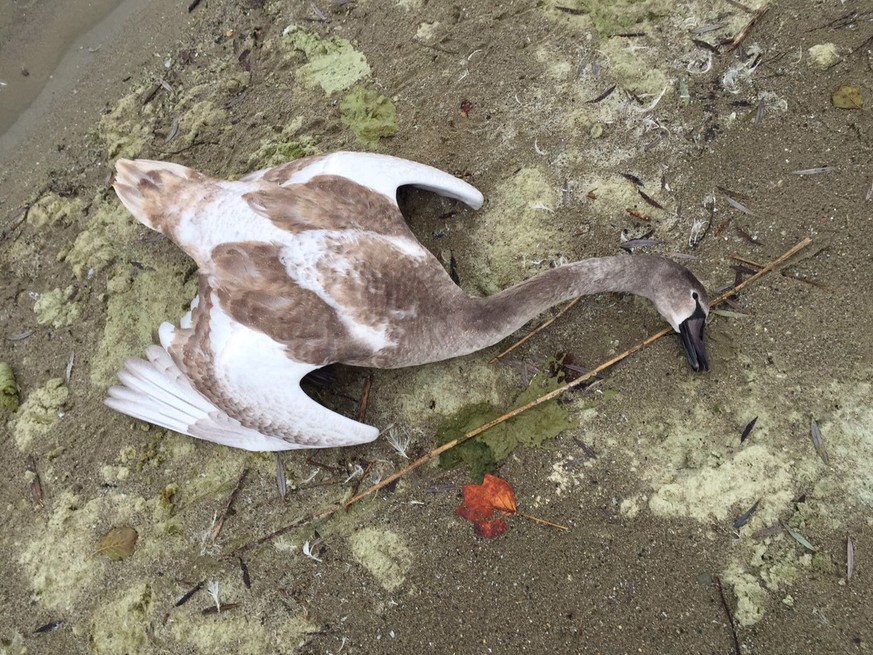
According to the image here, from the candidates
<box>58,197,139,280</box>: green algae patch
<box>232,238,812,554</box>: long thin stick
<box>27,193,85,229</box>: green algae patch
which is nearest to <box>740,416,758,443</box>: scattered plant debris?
<box>232,238,812,554</box>: long thin stick

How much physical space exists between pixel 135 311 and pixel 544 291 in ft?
8.15

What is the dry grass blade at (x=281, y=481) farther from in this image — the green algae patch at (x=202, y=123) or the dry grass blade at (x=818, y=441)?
the dry grass blade at (x=818, y=441)

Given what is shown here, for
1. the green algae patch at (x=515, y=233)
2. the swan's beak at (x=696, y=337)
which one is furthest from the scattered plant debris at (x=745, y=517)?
the green algae patch at (x=515, y=233)

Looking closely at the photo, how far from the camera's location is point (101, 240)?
343cm

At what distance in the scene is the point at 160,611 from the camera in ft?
10.1

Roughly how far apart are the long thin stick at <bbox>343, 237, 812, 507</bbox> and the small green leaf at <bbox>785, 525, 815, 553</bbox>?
115cm

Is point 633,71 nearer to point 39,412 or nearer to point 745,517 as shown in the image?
point 745,517

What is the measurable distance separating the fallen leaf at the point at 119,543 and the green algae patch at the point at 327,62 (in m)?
2.91

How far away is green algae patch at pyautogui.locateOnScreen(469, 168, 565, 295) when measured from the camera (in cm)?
318

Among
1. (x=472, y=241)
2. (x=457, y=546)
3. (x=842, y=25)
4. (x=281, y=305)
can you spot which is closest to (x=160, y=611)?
(x=457, y=546)

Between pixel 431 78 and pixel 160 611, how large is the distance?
352cm

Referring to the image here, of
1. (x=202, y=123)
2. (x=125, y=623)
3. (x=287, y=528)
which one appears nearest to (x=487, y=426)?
(x=287, y=528)

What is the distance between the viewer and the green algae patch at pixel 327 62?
3430 mm

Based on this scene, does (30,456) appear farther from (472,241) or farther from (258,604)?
(472,241)
